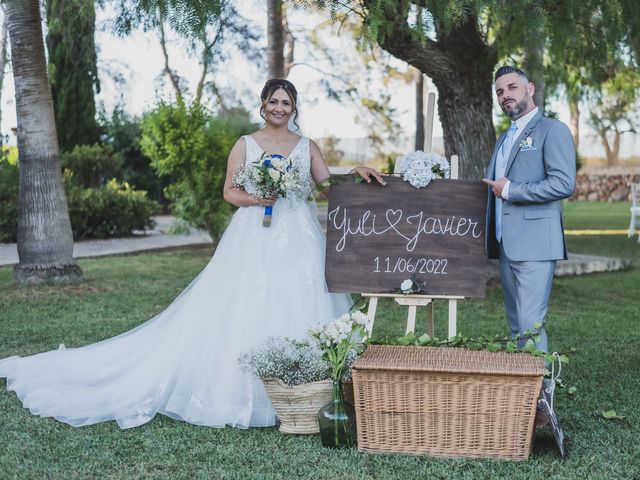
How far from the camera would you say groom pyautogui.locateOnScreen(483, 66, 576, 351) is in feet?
14.5

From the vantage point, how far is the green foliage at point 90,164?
1823cm

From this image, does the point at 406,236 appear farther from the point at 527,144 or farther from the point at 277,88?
the point at 277,88

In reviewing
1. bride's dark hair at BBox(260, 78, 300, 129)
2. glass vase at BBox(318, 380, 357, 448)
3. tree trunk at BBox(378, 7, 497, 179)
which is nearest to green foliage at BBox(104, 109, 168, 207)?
tree trunk at BBox(378, 7, 497, 179)

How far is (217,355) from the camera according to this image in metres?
4.91

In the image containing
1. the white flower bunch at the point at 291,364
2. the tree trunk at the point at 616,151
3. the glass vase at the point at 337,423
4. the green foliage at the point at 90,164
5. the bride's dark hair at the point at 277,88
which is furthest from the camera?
the tree trunk at the point at 616,151

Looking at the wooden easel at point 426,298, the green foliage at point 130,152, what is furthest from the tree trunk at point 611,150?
the wooden easel at point 426,298

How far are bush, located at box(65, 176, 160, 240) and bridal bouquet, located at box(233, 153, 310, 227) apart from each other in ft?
36.0

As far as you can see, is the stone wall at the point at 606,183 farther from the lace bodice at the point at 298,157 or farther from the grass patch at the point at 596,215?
the lace bodice at the point at 298,157

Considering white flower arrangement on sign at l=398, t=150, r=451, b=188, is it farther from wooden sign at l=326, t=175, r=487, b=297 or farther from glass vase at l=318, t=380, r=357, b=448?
glass vase at l=318, t=380, r=357, b=448

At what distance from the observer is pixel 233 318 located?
4.96 metres

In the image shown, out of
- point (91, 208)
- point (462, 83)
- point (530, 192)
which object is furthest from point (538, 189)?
point (91, 208)

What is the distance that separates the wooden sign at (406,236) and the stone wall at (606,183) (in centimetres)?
2843

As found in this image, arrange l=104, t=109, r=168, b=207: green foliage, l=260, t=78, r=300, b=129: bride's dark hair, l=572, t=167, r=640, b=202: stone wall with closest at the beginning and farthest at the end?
l=260, t=78, r=300, b=129: bride's dark hair < l=104, t=109, r=168, b=207: green foliage < l=572, t=167, r=640, b=202: stone wall

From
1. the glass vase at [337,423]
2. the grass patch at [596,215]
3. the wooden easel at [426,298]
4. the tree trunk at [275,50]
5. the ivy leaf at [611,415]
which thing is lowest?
the grass patch at [596,215]
